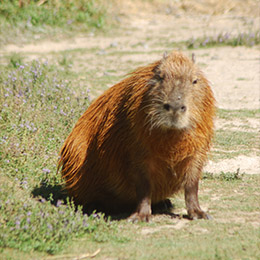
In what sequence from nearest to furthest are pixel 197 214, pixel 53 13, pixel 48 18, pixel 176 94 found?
pixel 176 94, pixel 197 214, pixel 48 18, pixel 53 13

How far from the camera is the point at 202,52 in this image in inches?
412

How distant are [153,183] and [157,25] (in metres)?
10.0

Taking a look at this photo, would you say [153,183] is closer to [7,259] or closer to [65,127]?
[7,259]

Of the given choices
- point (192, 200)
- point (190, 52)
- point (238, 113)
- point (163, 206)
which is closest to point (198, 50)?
point (190, 52)

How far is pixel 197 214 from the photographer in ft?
13.5

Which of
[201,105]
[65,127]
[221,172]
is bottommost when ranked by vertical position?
[221,172]

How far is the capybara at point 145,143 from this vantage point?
384 cm

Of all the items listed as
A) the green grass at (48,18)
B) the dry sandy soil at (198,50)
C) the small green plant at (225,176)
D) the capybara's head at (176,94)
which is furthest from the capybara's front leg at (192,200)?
the green grass at (48,18)

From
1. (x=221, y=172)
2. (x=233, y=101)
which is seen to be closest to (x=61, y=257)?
(x=221, y=172)

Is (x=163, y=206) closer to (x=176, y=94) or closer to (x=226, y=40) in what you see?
(x=176, y=94)

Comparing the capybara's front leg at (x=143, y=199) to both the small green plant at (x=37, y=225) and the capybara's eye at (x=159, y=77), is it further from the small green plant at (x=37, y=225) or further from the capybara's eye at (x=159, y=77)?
the capybara's eye at (x=159, y=77)

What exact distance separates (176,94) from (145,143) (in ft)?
1.64

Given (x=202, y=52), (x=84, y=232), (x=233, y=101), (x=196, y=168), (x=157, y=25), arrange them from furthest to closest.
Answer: (x=157, y=25) → (x=202, y=52) → (x=233, y=101) → (x=196, y=168) → (x=84, y=232)

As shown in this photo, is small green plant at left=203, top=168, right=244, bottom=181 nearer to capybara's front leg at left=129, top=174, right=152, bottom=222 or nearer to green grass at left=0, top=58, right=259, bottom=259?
green grass at left=0, top=58, right=259, bottom=259
